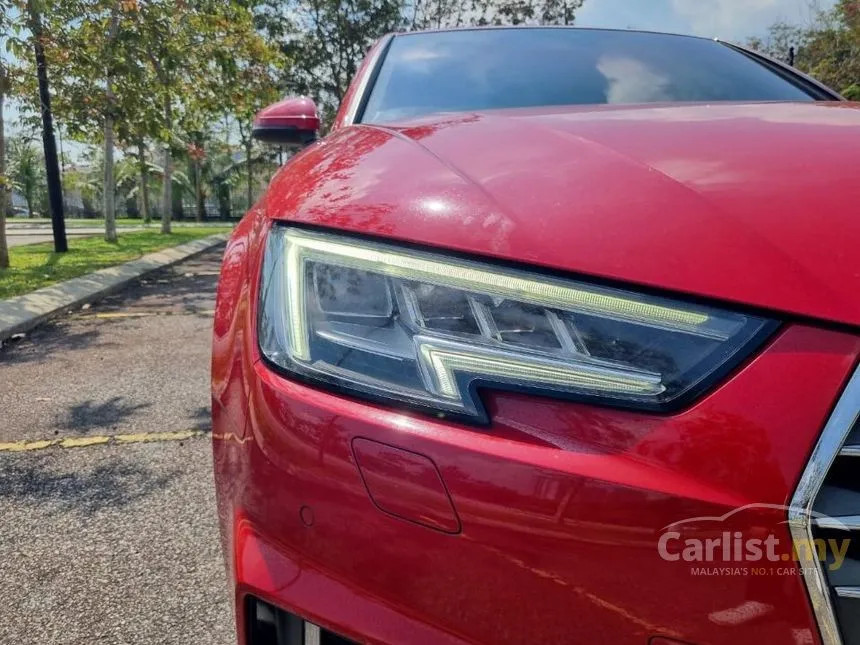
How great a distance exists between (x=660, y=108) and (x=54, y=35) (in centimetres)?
956

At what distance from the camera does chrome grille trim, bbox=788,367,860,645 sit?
75 cm

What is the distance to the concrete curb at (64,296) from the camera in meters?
5.77

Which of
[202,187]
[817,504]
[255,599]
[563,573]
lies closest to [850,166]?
[817,504]

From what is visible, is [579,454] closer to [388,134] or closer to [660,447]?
[660,447]

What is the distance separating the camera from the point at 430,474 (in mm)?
852

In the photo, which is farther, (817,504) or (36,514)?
(36,514)

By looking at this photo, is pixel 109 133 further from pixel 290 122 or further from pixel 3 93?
pixel 290 122

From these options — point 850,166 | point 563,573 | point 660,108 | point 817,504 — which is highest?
point 660,108

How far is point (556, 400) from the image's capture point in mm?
872

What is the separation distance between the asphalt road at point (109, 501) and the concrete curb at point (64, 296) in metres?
0.97

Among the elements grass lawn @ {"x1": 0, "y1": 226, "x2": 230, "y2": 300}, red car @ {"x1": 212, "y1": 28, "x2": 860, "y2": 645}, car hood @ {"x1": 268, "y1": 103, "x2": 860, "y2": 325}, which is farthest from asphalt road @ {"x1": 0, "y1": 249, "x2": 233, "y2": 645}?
grass lawn @ {"x1": 0, "y1": 226, "x2": 230, "y2": 300}

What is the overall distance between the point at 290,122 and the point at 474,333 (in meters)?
1.73

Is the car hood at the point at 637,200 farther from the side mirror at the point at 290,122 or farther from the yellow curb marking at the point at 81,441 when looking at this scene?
the yellow curb marking at the point at 81,441

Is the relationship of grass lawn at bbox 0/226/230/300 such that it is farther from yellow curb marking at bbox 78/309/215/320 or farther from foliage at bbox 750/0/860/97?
foliage at bbox 750/0/860/97
